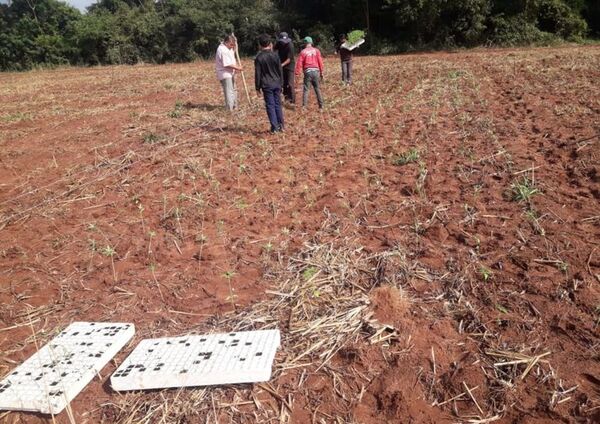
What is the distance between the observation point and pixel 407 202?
4.59 meters

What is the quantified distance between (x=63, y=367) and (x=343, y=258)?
220 cm

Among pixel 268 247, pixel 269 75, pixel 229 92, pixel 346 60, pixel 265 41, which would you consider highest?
pixel 265 41

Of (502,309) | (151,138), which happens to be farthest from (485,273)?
(151,138)

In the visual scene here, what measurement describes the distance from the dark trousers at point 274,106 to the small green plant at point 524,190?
14.0 feet

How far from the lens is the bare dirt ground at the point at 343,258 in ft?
8.37

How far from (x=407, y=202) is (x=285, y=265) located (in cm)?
158

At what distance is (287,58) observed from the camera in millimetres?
9391

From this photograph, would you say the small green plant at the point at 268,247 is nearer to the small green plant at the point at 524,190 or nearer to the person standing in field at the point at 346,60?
the small green plant at the point at 524,190

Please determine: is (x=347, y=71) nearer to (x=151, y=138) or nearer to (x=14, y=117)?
(x=151, y=138)

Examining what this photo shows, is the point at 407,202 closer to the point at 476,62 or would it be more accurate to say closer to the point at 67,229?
the point at 67,229

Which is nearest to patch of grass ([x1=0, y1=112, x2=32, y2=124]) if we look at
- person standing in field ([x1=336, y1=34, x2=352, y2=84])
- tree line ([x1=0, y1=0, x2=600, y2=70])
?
person standing in field ([x1=336, y1=34, x2=352, y2=84])

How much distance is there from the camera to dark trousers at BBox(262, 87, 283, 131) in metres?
7.45

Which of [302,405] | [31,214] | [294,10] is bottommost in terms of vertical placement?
[302,405]

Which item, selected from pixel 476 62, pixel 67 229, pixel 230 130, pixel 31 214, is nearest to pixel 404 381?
pixel 67 229
